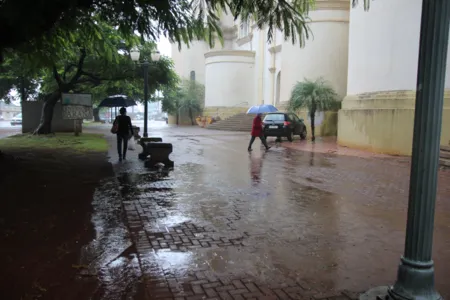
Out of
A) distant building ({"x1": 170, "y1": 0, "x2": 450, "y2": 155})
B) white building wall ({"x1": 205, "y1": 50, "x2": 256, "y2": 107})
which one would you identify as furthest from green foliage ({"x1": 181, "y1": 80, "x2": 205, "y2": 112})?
distant building ({"x1": 170, "y1": 0, "x2": 450, "y2": 155})

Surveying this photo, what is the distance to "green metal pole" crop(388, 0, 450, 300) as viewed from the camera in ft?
9.82

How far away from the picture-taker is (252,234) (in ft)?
18.6

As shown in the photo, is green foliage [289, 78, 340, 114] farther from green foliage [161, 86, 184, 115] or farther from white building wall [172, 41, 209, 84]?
white building wall [172, 41, 209, 84]

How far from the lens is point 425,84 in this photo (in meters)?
3.04

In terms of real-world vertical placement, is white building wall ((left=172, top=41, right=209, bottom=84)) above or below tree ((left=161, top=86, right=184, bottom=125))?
above

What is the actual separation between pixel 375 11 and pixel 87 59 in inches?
608

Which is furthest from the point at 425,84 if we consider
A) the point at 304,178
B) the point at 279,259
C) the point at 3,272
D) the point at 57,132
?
the point at 57,132

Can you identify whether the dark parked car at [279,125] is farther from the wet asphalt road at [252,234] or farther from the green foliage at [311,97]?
the wet asphalt road at [252,234]

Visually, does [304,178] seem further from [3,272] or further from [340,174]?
[3,272]

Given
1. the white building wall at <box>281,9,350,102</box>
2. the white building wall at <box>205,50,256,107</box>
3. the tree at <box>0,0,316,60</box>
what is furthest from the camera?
the white building wall at <box>205,50,256,107</box>

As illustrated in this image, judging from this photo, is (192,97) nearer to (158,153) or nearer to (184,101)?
(184,101)

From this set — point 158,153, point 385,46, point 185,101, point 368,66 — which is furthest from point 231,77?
point 158,153

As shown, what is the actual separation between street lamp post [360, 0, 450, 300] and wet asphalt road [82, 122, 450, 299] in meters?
0.84

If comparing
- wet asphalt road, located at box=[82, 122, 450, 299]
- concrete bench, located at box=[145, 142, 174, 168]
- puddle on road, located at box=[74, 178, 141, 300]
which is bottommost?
puddle on road, located at box=[74, 178, 141, 300]
